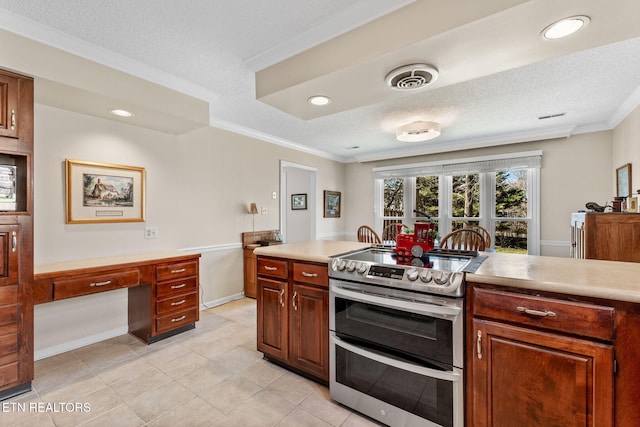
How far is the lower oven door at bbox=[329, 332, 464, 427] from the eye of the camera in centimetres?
147

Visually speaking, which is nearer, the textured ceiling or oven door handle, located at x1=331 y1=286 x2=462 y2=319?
oven door handle, located at x1=331 y1=286 x2=462 y2=319

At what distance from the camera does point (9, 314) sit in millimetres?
1967

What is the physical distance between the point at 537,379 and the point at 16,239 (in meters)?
3.27

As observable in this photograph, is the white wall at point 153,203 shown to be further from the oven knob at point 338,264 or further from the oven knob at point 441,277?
the oven knob at point 441,277

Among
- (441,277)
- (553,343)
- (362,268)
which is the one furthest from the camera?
(362,268)

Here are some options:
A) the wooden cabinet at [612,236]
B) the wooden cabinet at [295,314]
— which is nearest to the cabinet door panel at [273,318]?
the wooden cabinet at [295,314]

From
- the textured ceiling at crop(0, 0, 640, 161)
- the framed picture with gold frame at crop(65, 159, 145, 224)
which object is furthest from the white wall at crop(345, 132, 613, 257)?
the framed picture with gold frame at crop(65, 159, 145, 224)

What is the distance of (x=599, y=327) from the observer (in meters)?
1.17

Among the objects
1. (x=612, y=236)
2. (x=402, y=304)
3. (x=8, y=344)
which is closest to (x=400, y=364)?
(x=402, y=304)

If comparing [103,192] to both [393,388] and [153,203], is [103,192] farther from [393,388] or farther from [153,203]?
[393,388]

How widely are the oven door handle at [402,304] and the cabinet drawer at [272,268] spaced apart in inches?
20.7

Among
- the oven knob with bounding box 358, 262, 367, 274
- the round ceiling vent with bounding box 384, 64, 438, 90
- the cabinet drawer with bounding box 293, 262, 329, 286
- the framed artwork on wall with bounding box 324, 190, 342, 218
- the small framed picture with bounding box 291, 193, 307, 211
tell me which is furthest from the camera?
the small framed picture with bounding box 291, 193, 307, 211

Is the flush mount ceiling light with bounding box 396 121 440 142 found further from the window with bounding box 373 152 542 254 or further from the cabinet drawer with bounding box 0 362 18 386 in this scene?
the cabinet drawer with bounding box 0 362 18 386

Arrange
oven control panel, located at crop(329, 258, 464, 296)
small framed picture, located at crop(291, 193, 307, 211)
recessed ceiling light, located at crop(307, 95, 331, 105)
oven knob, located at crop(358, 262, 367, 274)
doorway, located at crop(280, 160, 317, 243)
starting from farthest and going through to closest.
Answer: small framed picture, located at crop(291, 193, 307, 211), doorway, located at crop(280, 160, 317, 243), recessed ceiling light, located at crop(307, 95, 331, 105), oven knob, located at crop(358, 262, 367, 274), oven control panel, located at crop(329, 258, 464, 296)
